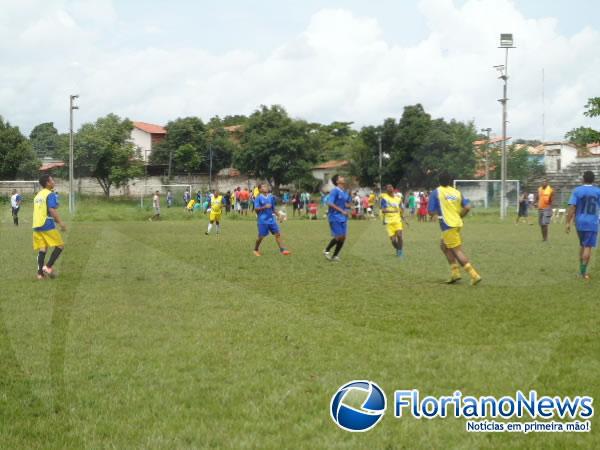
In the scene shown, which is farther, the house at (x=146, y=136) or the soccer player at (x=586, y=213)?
the house at (x=146, y=136)

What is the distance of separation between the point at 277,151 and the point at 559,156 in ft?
109

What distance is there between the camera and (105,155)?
55375 millimetres

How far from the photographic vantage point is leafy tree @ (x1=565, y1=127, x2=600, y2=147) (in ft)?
52.5

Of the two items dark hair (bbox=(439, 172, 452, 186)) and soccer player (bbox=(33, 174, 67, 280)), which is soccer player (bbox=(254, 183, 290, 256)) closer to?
soccer player (bbox=(33, 174, 67, 280))

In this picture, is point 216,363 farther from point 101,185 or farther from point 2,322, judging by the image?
point 101,185

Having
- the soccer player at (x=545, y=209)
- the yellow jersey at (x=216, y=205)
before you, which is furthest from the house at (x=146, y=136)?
Result: the soccer player at (x=545, y=209)

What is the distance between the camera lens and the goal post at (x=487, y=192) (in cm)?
4397

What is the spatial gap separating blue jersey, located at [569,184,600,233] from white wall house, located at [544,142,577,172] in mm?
65444

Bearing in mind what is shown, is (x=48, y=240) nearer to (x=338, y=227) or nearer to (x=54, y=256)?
(x=54, y=256)

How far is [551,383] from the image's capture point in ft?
17.9

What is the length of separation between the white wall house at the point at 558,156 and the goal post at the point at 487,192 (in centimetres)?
2865

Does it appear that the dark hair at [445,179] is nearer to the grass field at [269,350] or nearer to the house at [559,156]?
the grass field at [269,350]

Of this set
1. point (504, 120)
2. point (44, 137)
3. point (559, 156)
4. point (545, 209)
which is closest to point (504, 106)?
point (504, 120)

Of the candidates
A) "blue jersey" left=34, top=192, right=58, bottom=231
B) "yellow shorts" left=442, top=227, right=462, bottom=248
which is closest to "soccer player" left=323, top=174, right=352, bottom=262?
"yellow shorts" left=442, top=227, right=462, bottom=248
